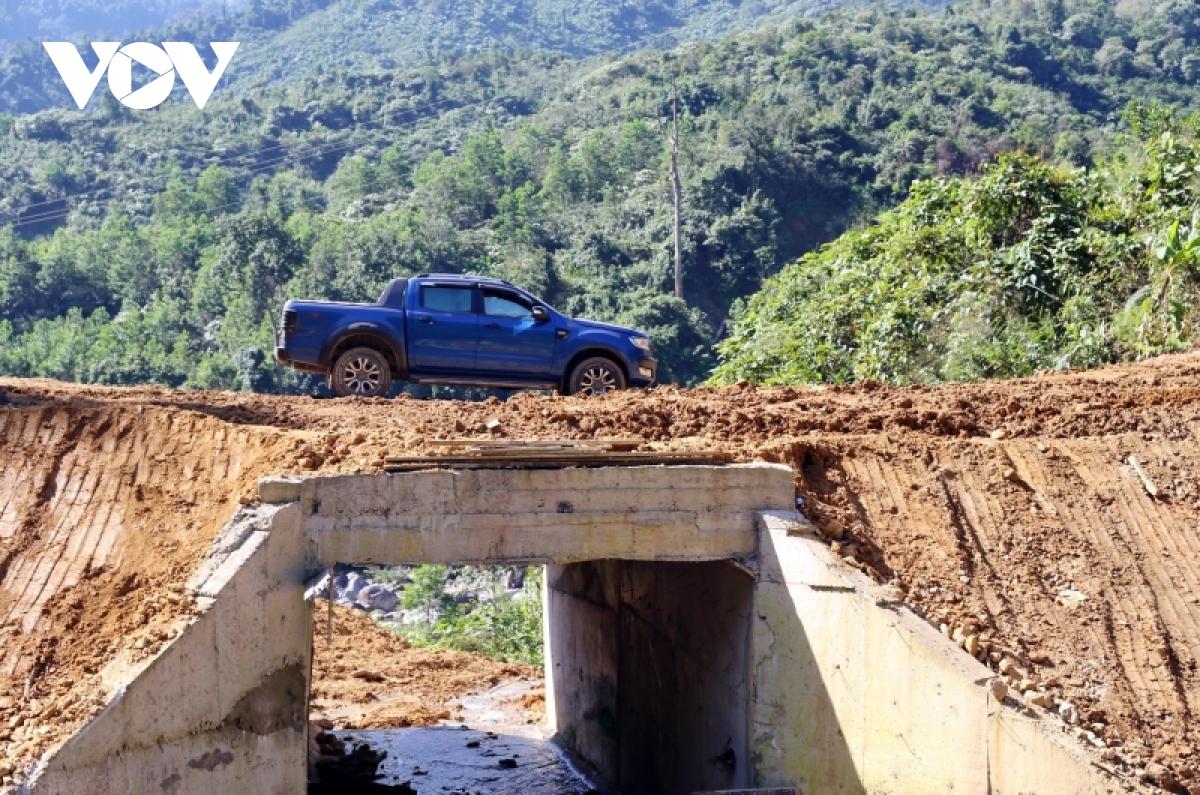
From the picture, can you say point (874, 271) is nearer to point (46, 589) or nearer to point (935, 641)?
point (935, 641)

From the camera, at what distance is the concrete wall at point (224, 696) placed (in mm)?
8422

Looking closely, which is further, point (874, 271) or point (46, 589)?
point (874, 271)

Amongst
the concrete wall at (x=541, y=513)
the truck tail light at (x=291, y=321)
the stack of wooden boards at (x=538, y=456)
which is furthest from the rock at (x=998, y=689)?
the truck tail light at (x=291, y=321)

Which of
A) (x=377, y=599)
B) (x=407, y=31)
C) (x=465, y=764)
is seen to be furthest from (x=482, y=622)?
(x=407, y=31)

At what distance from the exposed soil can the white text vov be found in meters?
84.4

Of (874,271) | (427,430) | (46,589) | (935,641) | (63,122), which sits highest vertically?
(63,122)

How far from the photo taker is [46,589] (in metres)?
9.58

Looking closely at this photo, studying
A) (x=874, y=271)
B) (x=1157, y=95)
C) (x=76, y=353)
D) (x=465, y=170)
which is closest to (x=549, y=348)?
(x=874, y=271)

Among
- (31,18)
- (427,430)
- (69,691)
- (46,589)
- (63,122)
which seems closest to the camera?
(69,691)

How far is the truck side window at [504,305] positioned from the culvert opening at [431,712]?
147 inches

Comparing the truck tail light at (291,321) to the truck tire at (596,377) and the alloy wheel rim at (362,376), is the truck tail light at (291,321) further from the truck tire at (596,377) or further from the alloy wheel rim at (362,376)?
the truck tire at (596,377)

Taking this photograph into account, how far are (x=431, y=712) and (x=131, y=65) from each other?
10438 cm

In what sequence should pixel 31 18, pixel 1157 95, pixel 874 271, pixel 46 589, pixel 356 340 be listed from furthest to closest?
pixel 31 18 < pixel 1157 95 < pixel 874 271 < pixel 356 340 < pixel 46 589

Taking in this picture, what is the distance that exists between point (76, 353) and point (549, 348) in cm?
Result: 2883
